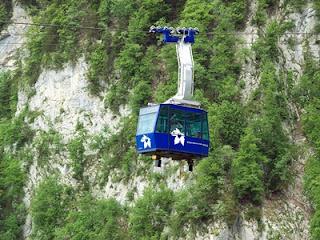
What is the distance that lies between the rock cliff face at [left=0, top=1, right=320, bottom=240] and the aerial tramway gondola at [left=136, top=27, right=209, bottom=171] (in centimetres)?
876

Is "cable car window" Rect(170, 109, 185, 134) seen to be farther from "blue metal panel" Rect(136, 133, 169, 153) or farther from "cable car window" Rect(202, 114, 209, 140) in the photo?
"cable car window" Rect(202, 114, 209, 140)

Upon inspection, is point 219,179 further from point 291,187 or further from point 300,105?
point 300,105

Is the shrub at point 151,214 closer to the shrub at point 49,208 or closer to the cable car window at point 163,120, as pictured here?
the shrub at point 49,208

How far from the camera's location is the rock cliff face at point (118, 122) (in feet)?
100

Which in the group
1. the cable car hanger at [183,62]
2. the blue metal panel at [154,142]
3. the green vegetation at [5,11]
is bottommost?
the blue metal panel at [154,142]

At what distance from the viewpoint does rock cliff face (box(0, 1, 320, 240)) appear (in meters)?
30.5

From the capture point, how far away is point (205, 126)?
22.6 metres

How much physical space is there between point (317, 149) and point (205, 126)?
10436 mm

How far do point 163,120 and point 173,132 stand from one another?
38 cm

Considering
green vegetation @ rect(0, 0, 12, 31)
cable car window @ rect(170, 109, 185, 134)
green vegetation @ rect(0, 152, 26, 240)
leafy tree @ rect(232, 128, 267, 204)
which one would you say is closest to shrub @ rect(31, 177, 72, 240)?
green vegetation @ rect(0, 152, 26, 240)

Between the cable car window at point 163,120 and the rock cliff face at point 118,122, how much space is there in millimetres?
9202

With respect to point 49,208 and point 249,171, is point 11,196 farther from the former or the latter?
point 249,171

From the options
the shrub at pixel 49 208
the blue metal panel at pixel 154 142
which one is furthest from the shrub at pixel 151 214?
the blue metal panel at pixel 154 142

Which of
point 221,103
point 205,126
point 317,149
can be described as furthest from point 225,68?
point 205,126
